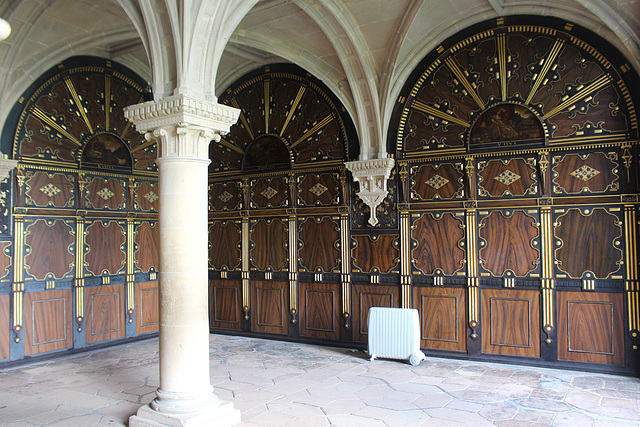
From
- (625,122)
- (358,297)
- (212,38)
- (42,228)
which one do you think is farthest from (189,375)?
(625,122)

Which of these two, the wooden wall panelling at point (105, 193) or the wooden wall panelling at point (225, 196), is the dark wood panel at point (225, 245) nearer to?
the wooden wall panelling at point (225, 196)

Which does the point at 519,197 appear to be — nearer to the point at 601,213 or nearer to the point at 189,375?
the point at 601,213

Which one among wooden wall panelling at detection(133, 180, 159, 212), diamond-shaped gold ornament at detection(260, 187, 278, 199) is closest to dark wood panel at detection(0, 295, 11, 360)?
wooden wall panelling at detection(133, 180, 159, 212)

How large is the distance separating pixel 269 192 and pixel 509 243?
3848 mm

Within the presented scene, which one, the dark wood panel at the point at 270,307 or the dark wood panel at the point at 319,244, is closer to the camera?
the dark wood panel at the point at 319,244

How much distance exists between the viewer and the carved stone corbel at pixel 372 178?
721 cm

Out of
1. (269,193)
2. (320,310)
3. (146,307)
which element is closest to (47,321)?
(146,307)

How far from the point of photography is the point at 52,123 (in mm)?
7312

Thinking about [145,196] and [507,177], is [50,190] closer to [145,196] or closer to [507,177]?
[145,196]

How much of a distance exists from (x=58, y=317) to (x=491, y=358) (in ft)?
19.7

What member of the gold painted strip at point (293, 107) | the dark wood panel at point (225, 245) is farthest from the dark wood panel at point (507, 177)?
the dark wood panel at point (225, 245)

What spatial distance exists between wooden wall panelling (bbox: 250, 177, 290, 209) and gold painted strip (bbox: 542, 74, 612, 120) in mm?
3990

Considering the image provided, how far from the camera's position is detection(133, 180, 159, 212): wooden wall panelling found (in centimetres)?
841

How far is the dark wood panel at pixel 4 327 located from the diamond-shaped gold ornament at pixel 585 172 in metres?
7.49
